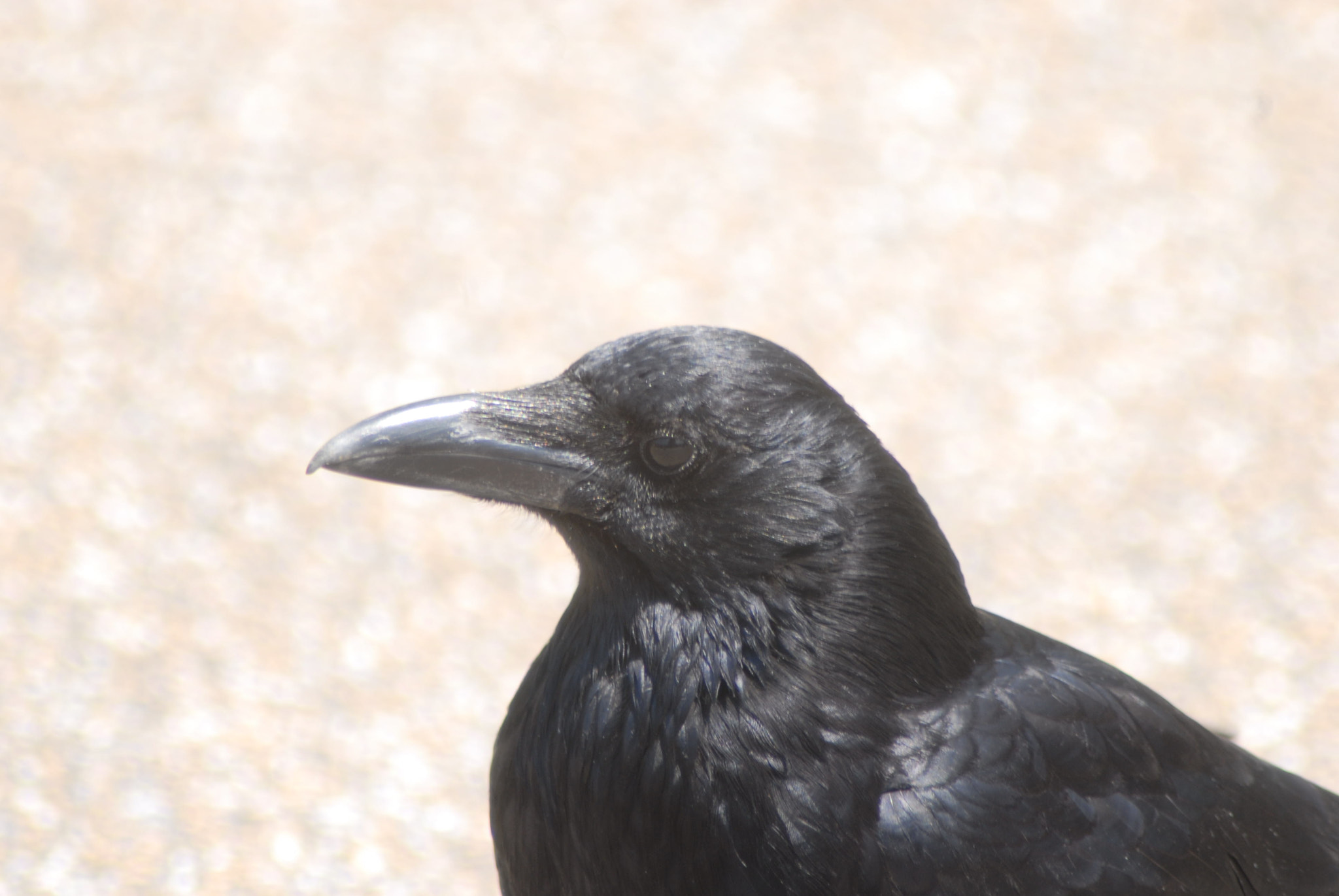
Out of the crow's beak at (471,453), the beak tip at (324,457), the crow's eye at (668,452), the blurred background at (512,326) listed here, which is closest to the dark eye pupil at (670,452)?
the crow's eye at (668,452)

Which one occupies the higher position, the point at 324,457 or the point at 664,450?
the point at 324,457

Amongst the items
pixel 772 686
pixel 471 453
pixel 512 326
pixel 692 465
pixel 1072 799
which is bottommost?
pixel 1072 799

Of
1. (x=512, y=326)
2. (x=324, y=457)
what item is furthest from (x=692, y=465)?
(x=512, y=326)

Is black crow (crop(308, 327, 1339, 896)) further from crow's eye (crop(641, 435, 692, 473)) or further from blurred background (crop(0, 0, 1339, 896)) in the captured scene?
blurred background (crop(0, 0, 1339, 896))

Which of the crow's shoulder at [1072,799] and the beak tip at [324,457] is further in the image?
the beak tip at [324,457]

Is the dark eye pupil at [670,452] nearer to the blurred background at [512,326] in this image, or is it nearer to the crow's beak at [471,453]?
the crow's beak at [471,453]

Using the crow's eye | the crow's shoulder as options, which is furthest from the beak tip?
the crow's shoulder

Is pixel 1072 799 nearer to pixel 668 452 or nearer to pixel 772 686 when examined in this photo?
pixel 772 686

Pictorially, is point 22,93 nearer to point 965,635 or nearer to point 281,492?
point 281,492
